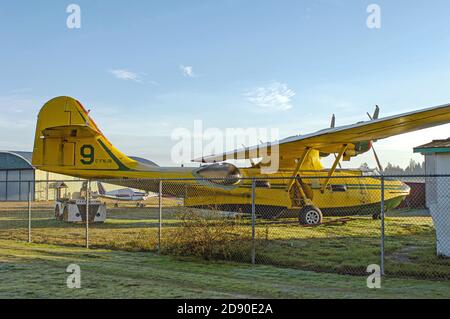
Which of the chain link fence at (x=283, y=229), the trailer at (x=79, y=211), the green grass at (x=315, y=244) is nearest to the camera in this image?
the green grass at (x=315, y=244)

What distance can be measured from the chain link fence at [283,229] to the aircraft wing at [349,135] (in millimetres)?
1417

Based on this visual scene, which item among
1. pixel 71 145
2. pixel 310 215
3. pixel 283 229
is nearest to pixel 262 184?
pixel 310 215

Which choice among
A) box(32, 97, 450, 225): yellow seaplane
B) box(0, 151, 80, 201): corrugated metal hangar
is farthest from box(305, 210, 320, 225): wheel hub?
box(0, 151, 80, 201): corrugated metal hangar

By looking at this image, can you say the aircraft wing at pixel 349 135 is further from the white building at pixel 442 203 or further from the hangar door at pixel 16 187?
the hangar door at pixel 16 187

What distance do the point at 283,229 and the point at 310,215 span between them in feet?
5.19

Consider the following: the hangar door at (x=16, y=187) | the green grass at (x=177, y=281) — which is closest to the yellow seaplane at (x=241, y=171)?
the green grass at (x=177, y=281)

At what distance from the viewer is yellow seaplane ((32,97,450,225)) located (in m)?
17.7

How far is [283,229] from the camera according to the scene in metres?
16.9

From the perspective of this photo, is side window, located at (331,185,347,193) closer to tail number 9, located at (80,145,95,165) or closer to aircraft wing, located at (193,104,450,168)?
aircraft wing, located at (193,104,450,168)

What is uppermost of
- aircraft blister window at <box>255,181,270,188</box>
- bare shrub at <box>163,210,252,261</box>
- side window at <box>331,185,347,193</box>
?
aircraft blister window at <box>255,181,270,188</box>

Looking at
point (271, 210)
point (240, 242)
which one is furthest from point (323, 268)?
point (271, 210)

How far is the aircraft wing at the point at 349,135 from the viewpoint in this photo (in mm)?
13281

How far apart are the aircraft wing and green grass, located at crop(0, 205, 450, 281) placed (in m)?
3.12
